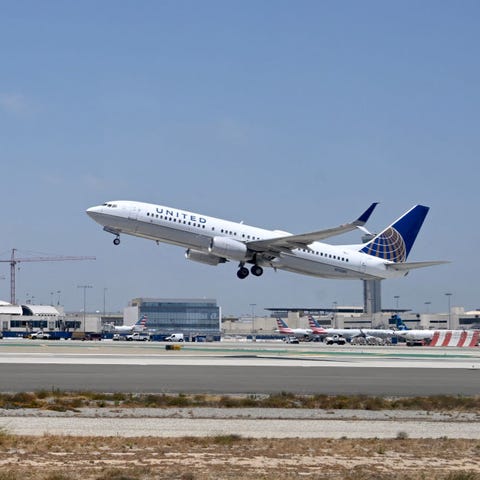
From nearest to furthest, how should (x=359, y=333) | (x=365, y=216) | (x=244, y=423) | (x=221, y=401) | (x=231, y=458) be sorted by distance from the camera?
(x=231, y=458) → (x=244, y=423) → (x=221, y=401) → (x=365, y=216) → (x=359, y=333)

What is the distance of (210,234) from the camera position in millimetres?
72125

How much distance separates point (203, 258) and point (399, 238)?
2044cm

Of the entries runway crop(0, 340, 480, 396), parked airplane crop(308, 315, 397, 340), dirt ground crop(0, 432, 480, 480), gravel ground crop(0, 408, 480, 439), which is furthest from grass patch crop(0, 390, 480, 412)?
parked airplane crop(308, 315, 397, 340)

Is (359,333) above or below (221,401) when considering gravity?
below

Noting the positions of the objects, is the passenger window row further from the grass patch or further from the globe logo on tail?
the grass patch

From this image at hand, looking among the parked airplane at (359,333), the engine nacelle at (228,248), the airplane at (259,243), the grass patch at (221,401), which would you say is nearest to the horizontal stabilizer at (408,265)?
the airplane at (259,243)

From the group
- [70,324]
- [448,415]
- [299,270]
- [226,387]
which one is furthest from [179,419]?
[70,324]

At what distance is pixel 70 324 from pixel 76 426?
7072 inches

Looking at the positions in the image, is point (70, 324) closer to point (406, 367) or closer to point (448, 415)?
point (406, 367)

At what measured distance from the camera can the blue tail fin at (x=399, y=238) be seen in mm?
82250

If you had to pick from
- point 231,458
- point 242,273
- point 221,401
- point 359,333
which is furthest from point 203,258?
point 359,333

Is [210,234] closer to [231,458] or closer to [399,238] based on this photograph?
[399,238]

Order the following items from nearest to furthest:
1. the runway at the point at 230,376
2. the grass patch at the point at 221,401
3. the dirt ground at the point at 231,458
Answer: the dirt ground at the point at 231,458 → the grass patch at the point at 221,401 → the runway at the point at 230,376

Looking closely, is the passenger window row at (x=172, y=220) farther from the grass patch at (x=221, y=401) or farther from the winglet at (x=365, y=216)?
the grass patch at (x=221, y=401)
